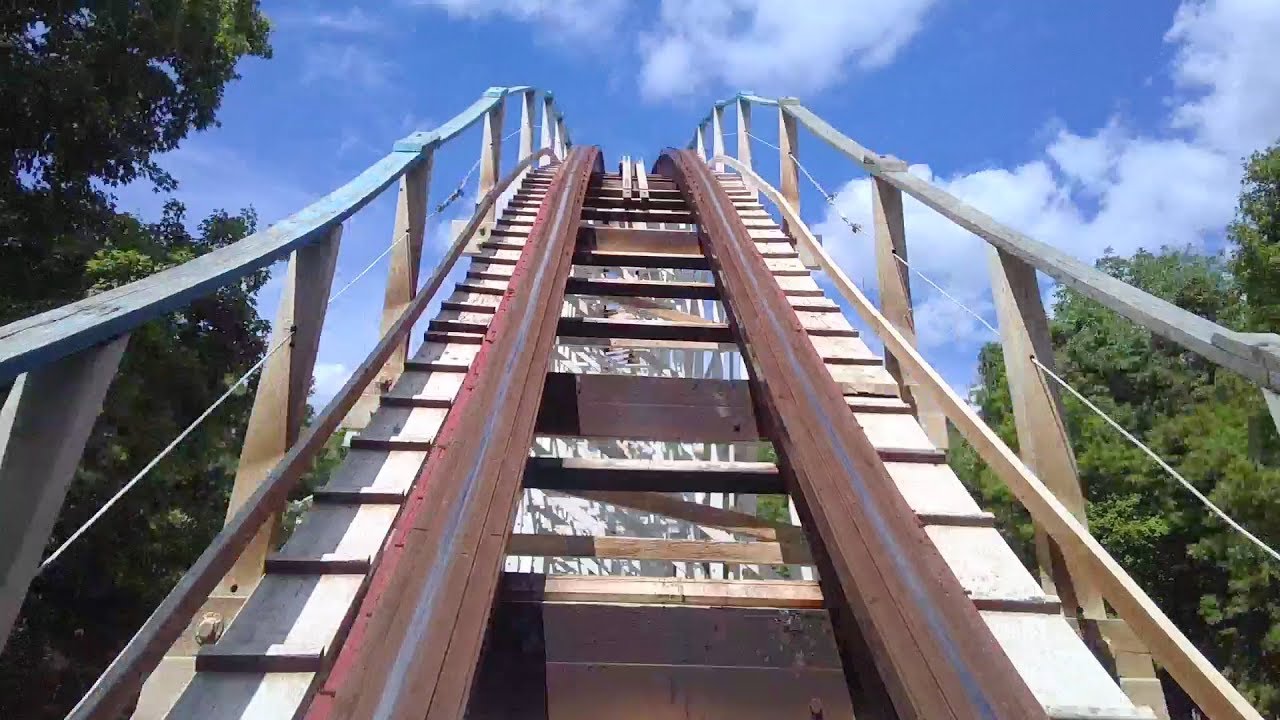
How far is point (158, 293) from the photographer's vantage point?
1.67 m

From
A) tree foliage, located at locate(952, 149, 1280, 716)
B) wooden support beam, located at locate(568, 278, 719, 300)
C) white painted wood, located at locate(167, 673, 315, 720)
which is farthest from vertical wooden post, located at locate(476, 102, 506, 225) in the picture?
tree foliage, located at locate(952, 149, 1280, 716)

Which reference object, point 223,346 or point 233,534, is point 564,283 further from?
point 223,346

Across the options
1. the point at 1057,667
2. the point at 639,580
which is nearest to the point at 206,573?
the point at 639,580

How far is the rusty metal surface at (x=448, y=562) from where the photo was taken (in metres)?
1.70

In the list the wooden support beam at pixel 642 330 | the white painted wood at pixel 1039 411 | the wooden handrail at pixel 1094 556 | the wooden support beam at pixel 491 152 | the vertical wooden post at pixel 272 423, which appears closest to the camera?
the wooden handrail at pixel 1094 556

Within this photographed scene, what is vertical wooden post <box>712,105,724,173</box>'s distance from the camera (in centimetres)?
1071

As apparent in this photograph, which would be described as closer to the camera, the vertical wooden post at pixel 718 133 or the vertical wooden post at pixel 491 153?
the vertical wooden post at pixel 491 153

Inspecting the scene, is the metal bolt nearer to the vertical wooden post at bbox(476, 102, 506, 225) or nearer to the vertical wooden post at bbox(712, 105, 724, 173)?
the vertical wooden post at bbox(476, 102, 506, 225)

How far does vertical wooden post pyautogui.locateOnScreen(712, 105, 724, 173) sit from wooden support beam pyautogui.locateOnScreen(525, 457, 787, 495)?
7465 millimetres

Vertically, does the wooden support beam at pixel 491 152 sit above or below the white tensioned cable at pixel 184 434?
above

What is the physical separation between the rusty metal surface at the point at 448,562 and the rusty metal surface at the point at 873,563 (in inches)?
32.0

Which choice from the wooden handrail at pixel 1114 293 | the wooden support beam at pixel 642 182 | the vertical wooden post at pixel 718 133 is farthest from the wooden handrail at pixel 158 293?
the vertical wooden post at pixel 718 133

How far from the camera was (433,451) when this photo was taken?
2.57m

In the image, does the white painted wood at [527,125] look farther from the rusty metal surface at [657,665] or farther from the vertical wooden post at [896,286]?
the rusty metal surface at [657,665]
